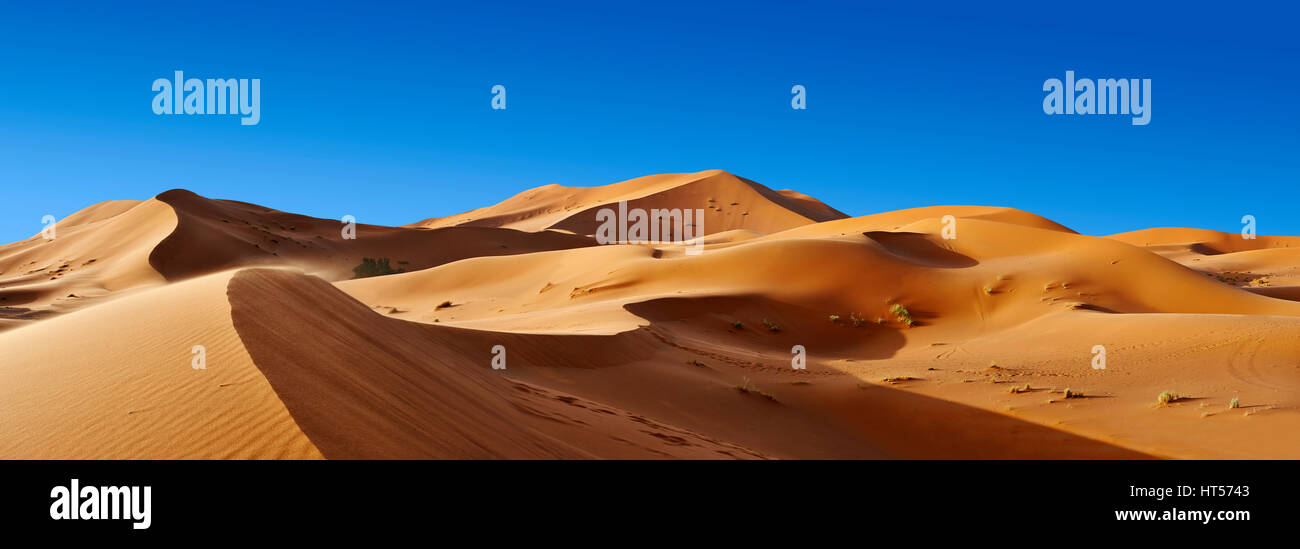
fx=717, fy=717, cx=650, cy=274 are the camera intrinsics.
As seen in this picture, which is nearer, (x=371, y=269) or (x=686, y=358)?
(x=686, y=358)

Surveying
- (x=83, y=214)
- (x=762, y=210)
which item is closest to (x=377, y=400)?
(x=83, y=214)

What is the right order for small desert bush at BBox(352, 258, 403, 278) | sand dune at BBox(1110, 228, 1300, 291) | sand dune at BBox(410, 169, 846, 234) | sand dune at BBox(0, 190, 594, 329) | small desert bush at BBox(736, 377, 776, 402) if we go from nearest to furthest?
1. small desert bush at BBox(736, 377, 776, 402)
2. sand dune at BBox(0, 190, 594, 329)
3. sand dune at BBox(1110, 228, 1300, 291)
4. small desert bush at BBox(352, 258, 403, 278)
5. sand dune at BBox(410, 169, 846, 234)

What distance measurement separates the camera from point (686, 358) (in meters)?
12.0

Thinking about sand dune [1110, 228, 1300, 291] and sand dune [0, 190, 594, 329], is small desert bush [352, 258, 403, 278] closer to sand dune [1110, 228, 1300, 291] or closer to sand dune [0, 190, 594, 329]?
sand dune [0, 190, 594, 329]

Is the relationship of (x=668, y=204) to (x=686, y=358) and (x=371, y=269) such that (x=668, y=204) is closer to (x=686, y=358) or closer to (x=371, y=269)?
(x=371, y=269)

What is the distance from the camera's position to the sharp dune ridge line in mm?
3561

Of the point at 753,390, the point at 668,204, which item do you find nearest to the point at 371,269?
the point at 753,390

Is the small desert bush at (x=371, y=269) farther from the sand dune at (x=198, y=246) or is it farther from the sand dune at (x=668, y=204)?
the sand dune at (x=668, y=204)

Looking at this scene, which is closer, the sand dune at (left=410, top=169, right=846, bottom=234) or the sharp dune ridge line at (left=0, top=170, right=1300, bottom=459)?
the sharp dune ridge line at (left=0, top=170, right=1300, bottom=459)

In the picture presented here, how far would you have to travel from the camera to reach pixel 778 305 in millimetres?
18391

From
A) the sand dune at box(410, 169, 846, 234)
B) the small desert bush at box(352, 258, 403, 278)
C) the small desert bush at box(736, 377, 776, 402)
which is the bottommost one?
the small desert bush at box(736, 377, 776, 402)

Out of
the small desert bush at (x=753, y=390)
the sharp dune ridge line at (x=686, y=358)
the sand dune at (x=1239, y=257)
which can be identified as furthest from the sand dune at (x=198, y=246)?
the sand dune at (x=1239, y=257)

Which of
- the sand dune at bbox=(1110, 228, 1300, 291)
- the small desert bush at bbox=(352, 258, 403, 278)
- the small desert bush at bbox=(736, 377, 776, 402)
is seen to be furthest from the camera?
the small desert bush at bbox=(352, 258, 403, 278)

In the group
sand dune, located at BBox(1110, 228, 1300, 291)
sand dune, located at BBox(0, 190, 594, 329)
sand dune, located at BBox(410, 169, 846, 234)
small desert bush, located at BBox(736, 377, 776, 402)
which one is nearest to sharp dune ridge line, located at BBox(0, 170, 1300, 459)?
small desert bush, located at BBox(736, 377, 776, 402)
